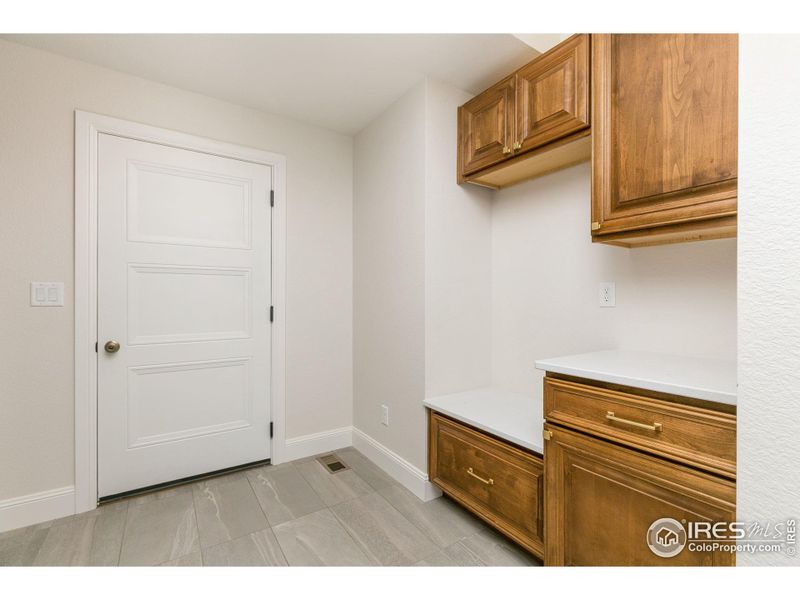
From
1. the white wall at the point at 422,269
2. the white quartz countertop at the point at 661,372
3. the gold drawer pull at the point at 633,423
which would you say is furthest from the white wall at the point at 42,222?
the gold drawer pull at the point at 633,423

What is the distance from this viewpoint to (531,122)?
173cm

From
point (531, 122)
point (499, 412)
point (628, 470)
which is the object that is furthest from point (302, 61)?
point (628, 470)

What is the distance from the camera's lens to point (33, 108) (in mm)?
1822

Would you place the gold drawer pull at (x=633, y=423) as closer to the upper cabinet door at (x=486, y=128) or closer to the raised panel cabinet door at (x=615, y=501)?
the raised panel cabinet door at (x=615, y=501)

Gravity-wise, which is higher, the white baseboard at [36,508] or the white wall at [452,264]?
the white wall at [452,264]

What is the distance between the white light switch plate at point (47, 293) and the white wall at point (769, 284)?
105 inches

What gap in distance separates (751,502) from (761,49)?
89 centimetres

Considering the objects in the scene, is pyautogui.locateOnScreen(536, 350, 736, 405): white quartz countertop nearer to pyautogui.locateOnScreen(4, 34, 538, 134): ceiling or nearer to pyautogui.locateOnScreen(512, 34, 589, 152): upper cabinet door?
pyautogui.locateOnScreen(512, 34, 589, 152): upper cabinet door

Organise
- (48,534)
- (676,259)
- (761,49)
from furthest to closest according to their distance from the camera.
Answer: (48,534)
(676,259)
(761,49)

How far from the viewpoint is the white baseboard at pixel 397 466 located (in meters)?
2.05

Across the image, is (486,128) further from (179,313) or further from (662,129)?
(179,313)
